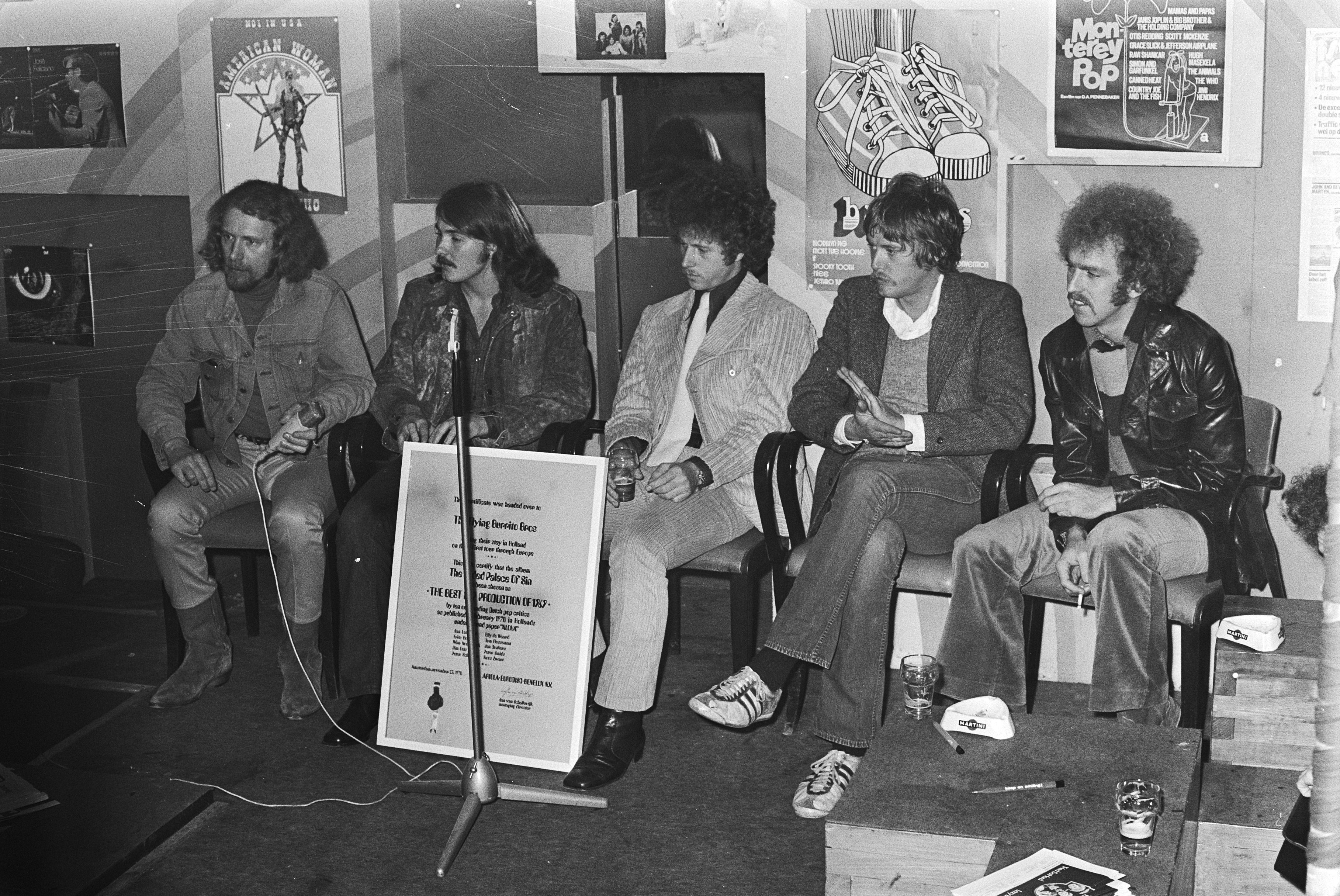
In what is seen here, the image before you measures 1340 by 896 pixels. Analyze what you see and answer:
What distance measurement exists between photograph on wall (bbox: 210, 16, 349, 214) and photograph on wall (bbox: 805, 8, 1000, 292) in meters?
1.39

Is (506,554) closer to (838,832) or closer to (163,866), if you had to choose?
(163,866)

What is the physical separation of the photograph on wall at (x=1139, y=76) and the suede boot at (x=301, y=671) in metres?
2.23

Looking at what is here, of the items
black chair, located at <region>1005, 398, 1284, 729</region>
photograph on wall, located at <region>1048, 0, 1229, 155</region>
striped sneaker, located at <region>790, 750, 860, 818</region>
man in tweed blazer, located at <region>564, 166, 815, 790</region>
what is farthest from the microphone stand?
photograph on wall, located at <region>1048, 0, 1229, 155</region>

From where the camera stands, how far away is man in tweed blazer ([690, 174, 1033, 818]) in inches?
135

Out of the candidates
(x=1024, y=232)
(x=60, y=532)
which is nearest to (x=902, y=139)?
(x=1024, y=232)

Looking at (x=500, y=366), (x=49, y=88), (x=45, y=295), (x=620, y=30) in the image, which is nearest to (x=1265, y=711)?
(x=500, y=366)

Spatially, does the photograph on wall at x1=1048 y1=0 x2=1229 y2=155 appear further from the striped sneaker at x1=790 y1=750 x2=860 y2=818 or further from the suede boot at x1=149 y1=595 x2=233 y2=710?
the suede boot at x1=149 y1=595 x2=233 y2=710

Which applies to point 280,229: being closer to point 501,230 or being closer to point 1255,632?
point 501,230

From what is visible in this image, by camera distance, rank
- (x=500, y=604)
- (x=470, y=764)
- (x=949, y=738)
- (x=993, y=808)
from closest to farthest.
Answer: (x=993, y=808), (x=949, y=738), (x=470, y=764), (x=500, y=604)

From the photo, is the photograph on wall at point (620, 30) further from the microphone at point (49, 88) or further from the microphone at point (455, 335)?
the microphone at point (49, 88)

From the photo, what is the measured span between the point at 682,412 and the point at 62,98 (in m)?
1.79

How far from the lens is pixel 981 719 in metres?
2.88

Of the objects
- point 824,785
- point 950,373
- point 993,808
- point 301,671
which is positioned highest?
point 950,373

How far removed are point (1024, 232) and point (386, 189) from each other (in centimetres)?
182
